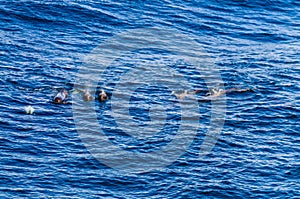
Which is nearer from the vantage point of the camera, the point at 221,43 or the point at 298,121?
the point at 298,121

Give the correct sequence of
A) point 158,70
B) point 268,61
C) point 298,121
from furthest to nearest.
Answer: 1. point 268,61
2. point 158,70
3. point 298,121

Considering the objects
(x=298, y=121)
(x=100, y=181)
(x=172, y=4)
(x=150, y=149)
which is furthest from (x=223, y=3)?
(x=100, y=181)

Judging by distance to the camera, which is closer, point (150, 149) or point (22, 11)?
point (150, 149)

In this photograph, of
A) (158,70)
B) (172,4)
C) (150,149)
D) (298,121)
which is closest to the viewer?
(150,149)

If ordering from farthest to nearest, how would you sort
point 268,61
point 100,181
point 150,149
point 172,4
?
1. point 172,4
2. point 268,61
3. point 150,149
4. point 100,181

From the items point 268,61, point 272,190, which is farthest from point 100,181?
point 268,61

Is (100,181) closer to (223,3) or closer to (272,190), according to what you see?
(272,190)

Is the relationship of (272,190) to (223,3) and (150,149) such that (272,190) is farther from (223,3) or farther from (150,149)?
(223,3)
